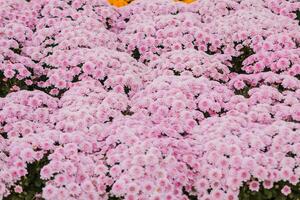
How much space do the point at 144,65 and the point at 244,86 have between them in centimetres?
182

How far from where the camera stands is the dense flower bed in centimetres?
652

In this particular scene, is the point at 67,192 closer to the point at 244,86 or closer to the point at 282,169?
the point at 282,169

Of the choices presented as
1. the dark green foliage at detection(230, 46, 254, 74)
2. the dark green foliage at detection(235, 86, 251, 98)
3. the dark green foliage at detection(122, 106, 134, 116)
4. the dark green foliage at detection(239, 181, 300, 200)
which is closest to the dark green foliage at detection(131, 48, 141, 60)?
the dark green foliage at detection(230, 46, 254, 74)

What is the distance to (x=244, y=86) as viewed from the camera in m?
8.52

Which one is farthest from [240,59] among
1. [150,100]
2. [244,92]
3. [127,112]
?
[127,112]

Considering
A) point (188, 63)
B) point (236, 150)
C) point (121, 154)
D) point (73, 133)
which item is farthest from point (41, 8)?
point (236, 150)

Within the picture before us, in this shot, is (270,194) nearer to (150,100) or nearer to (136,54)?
(150,100)

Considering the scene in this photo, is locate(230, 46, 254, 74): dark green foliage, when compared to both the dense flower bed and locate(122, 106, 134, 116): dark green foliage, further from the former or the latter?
locate(122, 106, 134, 116): dark green foliage

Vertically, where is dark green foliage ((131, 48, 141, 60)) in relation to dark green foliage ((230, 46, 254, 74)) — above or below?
below

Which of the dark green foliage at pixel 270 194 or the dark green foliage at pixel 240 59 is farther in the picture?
the dark green foliage at pixel 240 59

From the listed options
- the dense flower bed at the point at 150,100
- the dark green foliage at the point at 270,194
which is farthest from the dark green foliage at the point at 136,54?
the dark green foliage at the point at 270,194

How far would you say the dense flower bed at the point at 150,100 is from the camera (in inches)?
257

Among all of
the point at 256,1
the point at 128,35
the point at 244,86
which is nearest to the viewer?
the point at 244,86

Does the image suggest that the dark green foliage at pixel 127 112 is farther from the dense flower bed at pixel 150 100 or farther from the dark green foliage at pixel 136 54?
the dark green foliage at pixel 136 54
